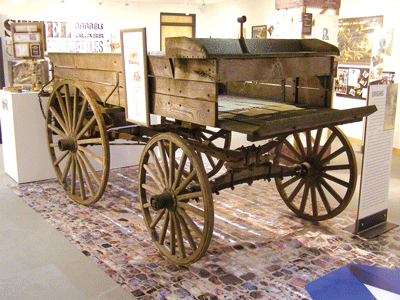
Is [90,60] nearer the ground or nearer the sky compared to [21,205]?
nearer the sky

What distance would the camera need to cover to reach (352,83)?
7.19 metres

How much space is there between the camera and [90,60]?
3922mm

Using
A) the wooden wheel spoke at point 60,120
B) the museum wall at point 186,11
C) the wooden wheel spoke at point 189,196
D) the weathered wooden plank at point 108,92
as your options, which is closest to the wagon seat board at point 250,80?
the wooden wheel spoke at point 189,196

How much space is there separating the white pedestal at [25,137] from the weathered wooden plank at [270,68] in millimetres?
3148

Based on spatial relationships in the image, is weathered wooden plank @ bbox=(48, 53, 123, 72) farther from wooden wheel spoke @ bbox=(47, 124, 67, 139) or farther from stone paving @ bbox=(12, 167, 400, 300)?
stone paving @ bbox=(12, 167, 400, 300)

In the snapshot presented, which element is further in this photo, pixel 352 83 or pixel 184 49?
pixel 352 83

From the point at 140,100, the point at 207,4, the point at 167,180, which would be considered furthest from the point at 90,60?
the point at 207,4

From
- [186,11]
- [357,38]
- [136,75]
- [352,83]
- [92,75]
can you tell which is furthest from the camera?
[186,11]

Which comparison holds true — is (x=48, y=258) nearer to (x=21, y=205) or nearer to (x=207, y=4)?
(x=21, y=205)

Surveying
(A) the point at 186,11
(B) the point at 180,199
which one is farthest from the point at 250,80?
(A) the point at 186,11

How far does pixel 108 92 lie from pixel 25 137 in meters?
1.75

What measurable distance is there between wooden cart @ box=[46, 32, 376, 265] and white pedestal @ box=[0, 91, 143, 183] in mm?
640

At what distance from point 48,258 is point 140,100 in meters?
1.37

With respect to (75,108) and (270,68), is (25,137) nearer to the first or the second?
(75,108)
